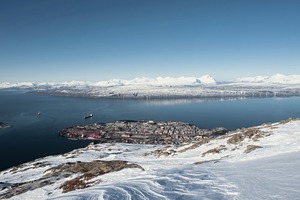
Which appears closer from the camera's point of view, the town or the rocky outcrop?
the rocky outcrop

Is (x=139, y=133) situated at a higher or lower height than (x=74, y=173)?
lower

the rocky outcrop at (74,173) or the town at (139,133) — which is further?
Answer: the town at (139,133)

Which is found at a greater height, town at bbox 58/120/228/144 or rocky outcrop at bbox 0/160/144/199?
rocky outcrop at bbox 0/160/144/199

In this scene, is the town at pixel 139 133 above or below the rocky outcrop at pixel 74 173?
below

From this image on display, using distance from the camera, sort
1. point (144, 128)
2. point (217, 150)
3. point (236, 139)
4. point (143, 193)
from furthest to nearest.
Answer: point (144, 128) < point (236, 139) < point (217, 150) < point (143, 193)

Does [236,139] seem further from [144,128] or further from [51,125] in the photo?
[51,125]

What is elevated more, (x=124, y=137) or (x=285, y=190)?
(x=285, y=190)

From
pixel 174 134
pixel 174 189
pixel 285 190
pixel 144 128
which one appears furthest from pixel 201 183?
pixel 144 128

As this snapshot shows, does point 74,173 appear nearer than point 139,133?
Yes
